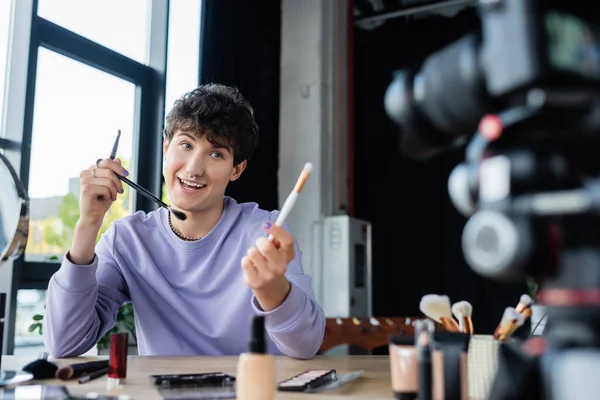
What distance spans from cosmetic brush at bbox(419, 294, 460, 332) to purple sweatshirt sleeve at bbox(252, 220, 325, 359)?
0.86 ft

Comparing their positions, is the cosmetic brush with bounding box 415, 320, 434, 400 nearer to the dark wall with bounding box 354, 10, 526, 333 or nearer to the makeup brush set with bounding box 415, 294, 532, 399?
the makeup brush set with bounding box 415, 294, 532, 399

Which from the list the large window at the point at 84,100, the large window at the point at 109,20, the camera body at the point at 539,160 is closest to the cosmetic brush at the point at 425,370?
the camera body at the point at 539,160

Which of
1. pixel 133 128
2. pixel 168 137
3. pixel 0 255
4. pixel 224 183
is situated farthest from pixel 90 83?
pixel 0 255

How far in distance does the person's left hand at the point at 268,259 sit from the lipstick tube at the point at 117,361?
0.72ft

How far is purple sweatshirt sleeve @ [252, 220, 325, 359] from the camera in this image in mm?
1028

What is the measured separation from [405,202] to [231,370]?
2902 mm

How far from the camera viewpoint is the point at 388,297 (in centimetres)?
373

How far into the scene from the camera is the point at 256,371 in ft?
2.13

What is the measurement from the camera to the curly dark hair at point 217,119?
53.6 inches

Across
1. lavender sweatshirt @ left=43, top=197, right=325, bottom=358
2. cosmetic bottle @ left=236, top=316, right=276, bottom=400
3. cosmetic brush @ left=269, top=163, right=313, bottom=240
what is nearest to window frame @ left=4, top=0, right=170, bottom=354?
lavender sweatshirt @ left=43, top=197, right=325, bottom=358

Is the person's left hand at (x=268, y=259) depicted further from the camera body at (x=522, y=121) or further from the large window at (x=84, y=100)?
the large window at (x=84, y=100)

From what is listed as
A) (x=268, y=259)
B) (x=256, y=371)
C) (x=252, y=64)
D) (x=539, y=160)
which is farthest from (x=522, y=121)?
(x=252, y=64)

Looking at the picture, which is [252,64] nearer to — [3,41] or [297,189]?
[3,41]

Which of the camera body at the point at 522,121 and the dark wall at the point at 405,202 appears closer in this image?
the camera body at the point at 522,121
